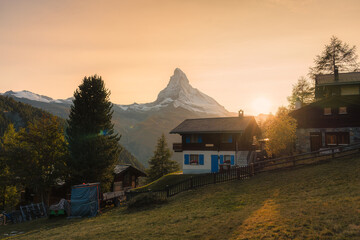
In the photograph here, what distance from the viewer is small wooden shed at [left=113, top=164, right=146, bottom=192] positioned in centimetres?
4071

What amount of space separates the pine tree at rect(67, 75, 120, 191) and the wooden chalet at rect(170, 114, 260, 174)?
10.3 metres

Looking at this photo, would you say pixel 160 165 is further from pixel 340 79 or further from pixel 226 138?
pixel 340 79

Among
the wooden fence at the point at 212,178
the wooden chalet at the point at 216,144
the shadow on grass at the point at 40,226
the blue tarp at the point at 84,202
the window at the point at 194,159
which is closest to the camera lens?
the shadow on grass at the point at 40,226

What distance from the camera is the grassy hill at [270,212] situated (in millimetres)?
8781

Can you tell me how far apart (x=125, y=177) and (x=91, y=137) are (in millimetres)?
15219

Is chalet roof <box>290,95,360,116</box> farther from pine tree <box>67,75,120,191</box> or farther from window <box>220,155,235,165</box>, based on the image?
pine tree <box>67,75,120,191</box>

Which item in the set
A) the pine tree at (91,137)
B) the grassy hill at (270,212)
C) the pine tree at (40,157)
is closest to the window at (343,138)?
the grassy hill at (270,212)

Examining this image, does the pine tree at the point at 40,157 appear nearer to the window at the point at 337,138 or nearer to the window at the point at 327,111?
the window at the point at 337,138

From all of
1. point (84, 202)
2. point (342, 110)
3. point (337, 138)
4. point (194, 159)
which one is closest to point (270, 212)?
point (84, 202)

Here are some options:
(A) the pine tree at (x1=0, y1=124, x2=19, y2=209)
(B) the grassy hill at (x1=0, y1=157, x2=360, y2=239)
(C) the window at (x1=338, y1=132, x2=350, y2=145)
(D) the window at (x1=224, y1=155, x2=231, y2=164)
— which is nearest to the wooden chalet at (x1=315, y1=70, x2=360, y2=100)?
(C) the window at (x1=338, y1=132, x2=350, y2=145)

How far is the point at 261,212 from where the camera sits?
11680 millimetres

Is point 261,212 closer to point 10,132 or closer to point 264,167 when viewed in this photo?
point 264,167

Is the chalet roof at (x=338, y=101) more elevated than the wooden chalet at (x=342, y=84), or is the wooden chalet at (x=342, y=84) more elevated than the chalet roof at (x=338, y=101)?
the wooden chalet at (x=342, y=84)

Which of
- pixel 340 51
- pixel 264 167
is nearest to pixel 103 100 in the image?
pixel 264 167
